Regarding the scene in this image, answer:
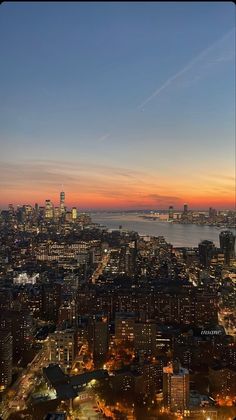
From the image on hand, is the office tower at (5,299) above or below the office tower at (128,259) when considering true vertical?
below

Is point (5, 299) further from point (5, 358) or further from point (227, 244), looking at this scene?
point (227, 244)

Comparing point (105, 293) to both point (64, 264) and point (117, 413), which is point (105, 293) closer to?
point (64, 264)

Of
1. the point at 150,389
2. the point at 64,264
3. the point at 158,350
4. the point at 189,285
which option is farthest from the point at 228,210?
the point at 150,389

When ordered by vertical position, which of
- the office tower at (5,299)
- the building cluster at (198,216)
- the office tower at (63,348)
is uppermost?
the building cluster at (198,216)

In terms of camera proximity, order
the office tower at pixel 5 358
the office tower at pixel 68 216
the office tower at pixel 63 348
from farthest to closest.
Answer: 1. the office tower at pixel 68 216
2. the office tower at pixel 63 348
3. the office tower at pixel 5 358

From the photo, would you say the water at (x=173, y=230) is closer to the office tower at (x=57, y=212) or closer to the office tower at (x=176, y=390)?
the office tower at (x=57, y=212)

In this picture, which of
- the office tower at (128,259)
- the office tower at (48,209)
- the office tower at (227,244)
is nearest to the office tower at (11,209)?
the office tower at (48,209)
